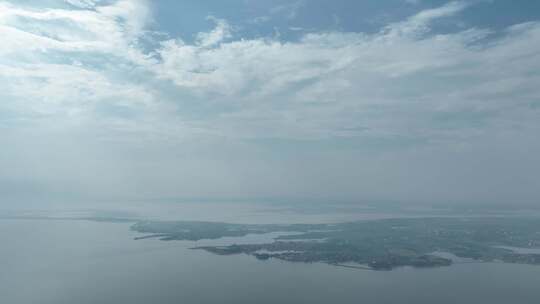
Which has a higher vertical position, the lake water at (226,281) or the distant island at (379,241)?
the distant island at (379,241)

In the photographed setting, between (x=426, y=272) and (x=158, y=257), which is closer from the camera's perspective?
(x=426, y=272)

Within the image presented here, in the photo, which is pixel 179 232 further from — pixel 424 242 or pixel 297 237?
pixel 424 242

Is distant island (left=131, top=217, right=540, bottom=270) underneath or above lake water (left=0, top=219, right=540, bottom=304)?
above

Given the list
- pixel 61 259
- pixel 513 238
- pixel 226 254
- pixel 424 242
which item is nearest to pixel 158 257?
pixel 226 254

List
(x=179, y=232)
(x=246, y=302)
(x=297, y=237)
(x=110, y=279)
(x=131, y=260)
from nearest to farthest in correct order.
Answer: (x=246, y=302)
(x=110, y=279)
(x=131, y=260)
(x=297, y=237)
(x=179, y=232)

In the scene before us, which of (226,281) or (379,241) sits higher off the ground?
(379,241)
